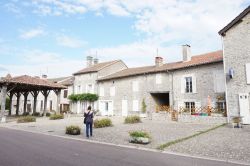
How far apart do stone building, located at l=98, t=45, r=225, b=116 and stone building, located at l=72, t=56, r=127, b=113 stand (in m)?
1.05

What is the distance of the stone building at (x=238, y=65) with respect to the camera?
46.9 feet

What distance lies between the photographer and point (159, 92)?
74.0 feet

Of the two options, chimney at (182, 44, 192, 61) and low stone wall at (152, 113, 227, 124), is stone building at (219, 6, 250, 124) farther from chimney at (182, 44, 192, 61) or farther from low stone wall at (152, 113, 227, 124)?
chimney at (182, 44, 192, 61)

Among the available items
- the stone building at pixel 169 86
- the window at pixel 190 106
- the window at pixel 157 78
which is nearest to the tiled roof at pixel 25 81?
the stone building at pixel 169 86

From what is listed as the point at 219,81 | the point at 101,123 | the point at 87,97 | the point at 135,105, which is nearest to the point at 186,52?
the point at 219,81

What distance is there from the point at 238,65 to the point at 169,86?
7.79 metres

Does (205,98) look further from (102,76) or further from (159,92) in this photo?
(102,76)

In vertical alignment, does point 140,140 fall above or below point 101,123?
below

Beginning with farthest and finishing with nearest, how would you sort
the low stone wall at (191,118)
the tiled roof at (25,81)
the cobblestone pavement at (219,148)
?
the tiled roof at (25,81) < the low stone wall at (191,118) < the cobblestone pavement at (219,148)

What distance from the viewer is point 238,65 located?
14.8m

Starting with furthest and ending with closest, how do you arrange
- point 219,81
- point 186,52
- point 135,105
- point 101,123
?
point 135,105 → point 186,52 → point 219,81 → point 101,123

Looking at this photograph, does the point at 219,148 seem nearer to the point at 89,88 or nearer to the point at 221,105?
the point at 221,105

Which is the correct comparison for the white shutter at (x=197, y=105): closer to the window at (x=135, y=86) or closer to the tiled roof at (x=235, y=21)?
the tiled roof at (x=235, y=21)

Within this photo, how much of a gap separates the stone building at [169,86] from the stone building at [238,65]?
2556 mm
